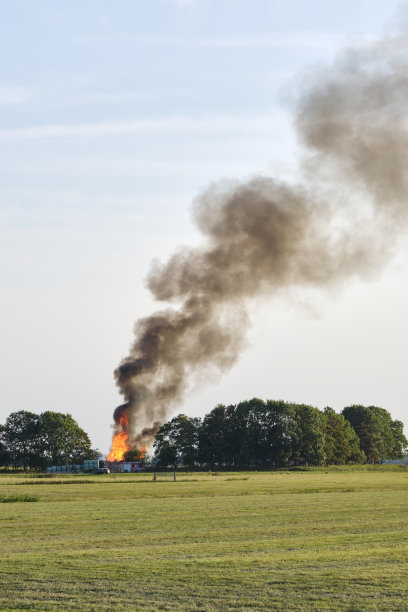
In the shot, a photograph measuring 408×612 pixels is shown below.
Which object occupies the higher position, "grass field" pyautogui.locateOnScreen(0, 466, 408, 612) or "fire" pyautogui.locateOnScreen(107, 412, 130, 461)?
"fire" pyautogui.locateOnScreen(107, 412, 130, 461)

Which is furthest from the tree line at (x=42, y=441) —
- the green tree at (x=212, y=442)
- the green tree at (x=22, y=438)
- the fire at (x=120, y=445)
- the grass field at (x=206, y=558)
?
the grass field at (x=206, y=558)

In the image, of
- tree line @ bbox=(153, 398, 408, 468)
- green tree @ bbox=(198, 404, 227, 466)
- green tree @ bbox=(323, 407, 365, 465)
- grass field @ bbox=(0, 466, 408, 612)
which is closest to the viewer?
grass field @ bbox=(0, 466, 408, 612)

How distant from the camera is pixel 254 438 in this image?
15975 cm

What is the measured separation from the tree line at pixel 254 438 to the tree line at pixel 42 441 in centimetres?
1916

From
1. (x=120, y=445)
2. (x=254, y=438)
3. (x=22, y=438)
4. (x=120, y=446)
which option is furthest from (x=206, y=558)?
(x=22, y=438)

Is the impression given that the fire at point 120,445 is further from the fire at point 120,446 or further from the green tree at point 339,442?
the green tree at point 339,442

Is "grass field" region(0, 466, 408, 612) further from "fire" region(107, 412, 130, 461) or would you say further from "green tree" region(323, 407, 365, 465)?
"green tree" region(323, 407, 365, 465)

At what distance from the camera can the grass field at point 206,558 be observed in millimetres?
20156

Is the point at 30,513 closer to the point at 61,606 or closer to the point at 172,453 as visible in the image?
the point at 61,606

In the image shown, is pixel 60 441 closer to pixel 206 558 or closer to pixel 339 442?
pixel 339 442

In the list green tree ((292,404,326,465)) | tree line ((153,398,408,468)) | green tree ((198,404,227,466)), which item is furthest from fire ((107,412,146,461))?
green tree ((292,404,326,465))

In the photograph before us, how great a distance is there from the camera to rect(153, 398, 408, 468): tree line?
158 m

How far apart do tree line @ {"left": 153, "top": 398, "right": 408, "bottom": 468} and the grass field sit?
108393 millimetres

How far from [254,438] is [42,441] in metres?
45.6
